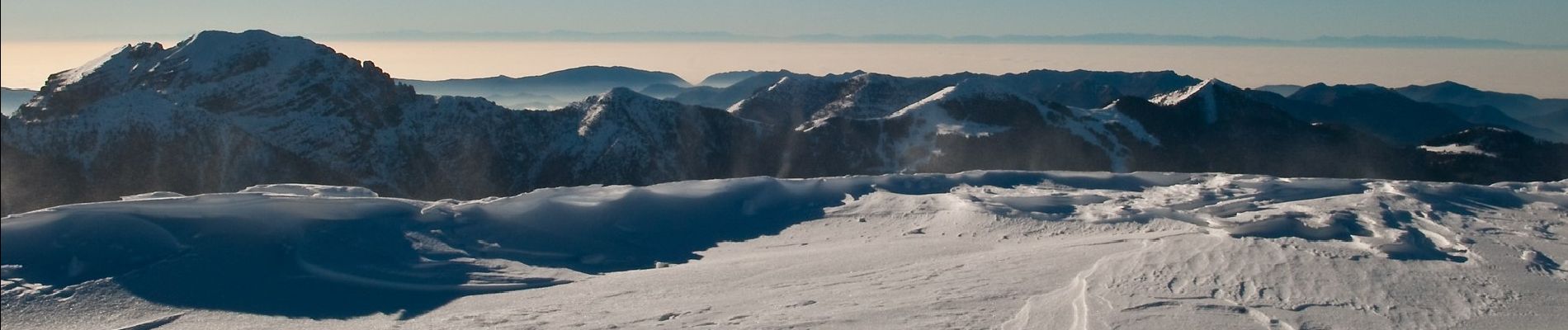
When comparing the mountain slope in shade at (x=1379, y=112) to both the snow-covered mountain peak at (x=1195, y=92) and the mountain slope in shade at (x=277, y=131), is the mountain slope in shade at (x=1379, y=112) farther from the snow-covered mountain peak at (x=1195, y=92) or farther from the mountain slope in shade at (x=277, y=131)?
the mountain slope in shade at (x=277, y=131)

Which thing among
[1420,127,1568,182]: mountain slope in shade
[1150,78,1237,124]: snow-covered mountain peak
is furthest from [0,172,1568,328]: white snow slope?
[1150,78,1237,124]: snow-covered mountain peak

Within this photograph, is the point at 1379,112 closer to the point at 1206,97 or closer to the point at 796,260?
the point at 1206,97

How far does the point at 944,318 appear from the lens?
12.3 m

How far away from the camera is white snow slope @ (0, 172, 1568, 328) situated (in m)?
12.6

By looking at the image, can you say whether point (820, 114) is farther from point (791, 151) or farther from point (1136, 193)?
point (1136, 193)

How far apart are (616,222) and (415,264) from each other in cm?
359

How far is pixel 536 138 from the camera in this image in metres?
54.5

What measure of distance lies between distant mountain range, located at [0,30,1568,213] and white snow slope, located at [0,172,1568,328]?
25.0 meters

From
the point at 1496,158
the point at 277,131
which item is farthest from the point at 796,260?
the point at 1496,158

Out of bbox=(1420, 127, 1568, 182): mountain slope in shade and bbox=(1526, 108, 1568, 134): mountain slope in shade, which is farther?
bbox=(1526, 108, 1568, 134): mountain slope in shade

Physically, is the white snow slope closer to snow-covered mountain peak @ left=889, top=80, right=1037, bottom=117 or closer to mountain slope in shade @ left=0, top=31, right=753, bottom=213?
mountain slope in shade @ left=0, top=31, right=753, bottom=213

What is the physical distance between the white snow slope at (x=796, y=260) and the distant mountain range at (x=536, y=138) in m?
25.0

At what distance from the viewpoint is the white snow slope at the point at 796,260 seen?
12562mm

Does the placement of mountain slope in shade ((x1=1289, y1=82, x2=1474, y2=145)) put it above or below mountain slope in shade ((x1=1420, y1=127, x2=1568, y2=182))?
above
